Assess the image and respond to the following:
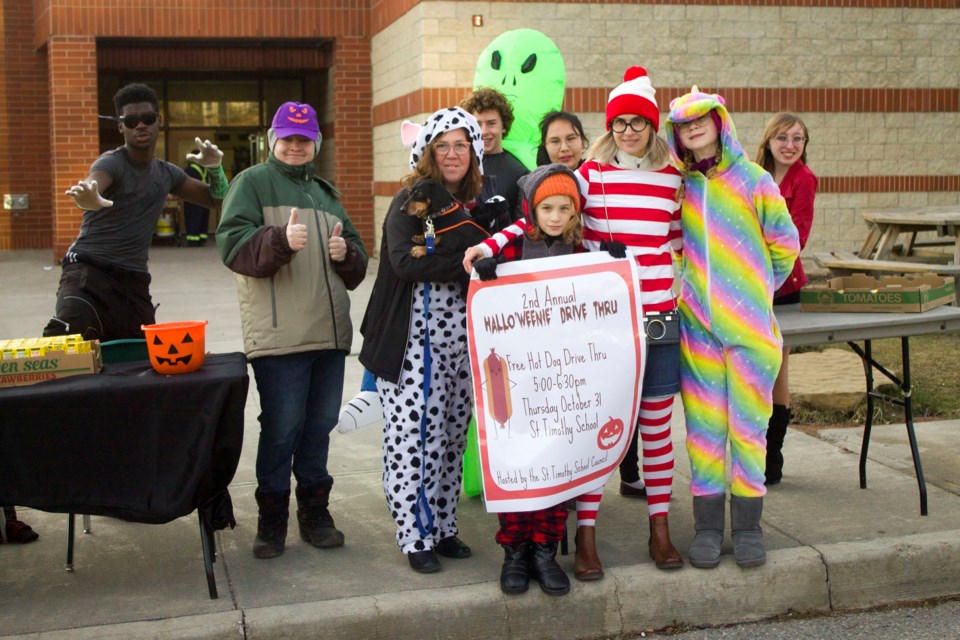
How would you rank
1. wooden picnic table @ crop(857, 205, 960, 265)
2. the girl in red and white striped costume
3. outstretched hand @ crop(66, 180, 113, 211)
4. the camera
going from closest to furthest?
the girl in red and white striped costume → the camera → outstretched hand @ crop(66, 180, 113, 211) → wooden picnic table @ crop(857, 205, 960, 265)

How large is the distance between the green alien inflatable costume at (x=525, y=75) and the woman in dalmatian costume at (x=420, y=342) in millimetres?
1769

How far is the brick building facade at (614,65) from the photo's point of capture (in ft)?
42.8

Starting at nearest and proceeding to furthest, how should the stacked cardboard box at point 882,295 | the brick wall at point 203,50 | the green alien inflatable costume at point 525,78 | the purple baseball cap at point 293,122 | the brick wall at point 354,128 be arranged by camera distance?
the purple baseball cap at point 293,122, the stacked cardboard box at point 882,295, the green alien inflatable costume at point 525,78, the brick wall at point 203,50, the brick wall at point 354,128

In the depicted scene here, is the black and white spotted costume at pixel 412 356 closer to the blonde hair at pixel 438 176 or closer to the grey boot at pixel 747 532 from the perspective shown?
the blonde hair at pixel 438 176

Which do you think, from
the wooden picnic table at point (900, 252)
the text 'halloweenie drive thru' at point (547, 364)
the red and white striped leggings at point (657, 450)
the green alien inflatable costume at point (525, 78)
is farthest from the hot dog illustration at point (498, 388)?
the wooden picnic table at point (900, 252)

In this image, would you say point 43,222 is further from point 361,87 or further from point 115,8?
point 361,87

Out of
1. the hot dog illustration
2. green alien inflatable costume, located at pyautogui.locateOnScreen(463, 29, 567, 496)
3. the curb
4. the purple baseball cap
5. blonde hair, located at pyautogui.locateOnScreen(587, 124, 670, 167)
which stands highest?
green alien inflatable costume, located at pyautogui.locateOnScreen(463, 29, 567, 496)

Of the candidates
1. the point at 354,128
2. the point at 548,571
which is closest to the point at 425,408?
the point at 548,571

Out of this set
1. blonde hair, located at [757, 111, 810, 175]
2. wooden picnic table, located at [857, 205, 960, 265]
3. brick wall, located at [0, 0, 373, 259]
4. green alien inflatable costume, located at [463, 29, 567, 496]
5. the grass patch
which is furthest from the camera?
brick wall, located at [0, 0, 373, 259]

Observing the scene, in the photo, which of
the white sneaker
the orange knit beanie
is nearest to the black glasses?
the orange knit beanie

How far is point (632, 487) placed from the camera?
5621mm

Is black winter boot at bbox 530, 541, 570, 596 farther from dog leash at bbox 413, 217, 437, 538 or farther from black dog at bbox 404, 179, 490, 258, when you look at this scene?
black dog at bbox 404, 179, 490, 258

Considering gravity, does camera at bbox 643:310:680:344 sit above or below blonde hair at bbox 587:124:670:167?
below

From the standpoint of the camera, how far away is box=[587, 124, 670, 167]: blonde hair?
4359 mm
